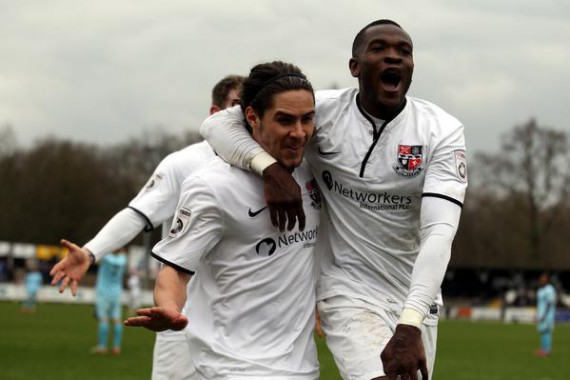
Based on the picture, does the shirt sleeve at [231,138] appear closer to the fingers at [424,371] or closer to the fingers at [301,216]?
the fingers at [301,216]

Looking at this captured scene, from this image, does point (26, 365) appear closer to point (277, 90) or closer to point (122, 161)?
point (277, 90)

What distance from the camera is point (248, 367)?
4.95 m

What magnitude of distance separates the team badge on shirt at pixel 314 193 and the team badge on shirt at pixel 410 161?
436 millimetres

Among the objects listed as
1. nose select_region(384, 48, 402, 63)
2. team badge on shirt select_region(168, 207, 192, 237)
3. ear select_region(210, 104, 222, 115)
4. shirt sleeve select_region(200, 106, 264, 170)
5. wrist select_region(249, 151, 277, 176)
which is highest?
nose select_region(384, 48, 402, 63)

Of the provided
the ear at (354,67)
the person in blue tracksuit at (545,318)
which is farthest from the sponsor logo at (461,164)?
the person in blue tracksuit at (545,318)

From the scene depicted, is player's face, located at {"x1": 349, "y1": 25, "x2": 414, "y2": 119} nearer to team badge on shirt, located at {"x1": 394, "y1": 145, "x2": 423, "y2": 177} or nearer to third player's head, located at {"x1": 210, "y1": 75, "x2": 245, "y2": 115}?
team badge on shirt, located at {"x1": 394, "y1": 145, "x2": 423, "y2": 177}

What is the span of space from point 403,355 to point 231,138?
145 centimetres

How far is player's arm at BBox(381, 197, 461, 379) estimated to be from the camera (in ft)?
15.4

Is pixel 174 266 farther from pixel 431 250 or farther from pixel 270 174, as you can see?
pixel 431 250

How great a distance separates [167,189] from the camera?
729cm

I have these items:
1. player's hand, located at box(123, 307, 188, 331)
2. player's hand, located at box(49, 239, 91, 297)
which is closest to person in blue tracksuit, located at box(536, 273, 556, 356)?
player's hand, located at box(49, 239, 91, 297)

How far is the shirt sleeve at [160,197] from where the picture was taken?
7.11 metres

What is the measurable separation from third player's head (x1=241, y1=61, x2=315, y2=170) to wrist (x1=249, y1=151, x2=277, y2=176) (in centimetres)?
7

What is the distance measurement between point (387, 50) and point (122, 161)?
72.0 m
